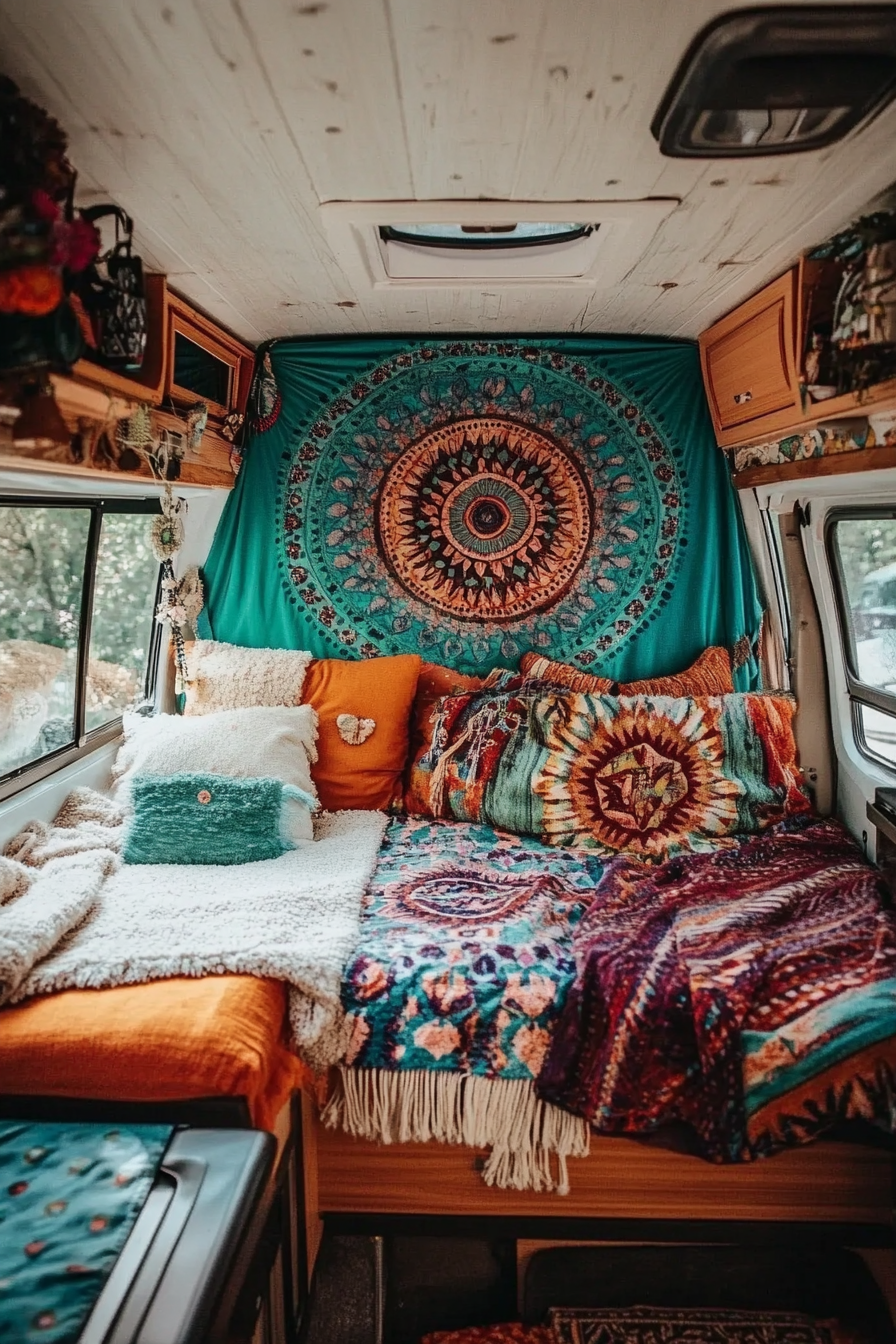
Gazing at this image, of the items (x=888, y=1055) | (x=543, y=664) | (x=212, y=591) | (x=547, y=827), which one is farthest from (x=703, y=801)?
(x=212, y=591)

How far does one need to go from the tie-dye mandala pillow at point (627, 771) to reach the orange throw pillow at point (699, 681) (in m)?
0.18

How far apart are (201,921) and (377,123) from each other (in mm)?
1723

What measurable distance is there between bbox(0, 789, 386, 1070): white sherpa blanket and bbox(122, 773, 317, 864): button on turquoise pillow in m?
0.04

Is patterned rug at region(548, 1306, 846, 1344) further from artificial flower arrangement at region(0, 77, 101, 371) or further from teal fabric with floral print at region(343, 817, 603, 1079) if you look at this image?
Answer: artificial flower arrangement at region(0, 77, 101, 371)

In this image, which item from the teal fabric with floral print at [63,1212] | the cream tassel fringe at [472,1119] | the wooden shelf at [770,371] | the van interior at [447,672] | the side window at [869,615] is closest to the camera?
the teal fabric with floral print at [63,1212]

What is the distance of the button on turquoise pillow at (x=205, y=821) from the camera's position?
247cm

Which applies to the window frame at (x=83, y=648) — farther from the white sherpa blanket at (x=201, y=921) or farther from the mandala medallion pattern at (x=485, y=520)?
the mandala medallion pattern at (x=485, y=520)

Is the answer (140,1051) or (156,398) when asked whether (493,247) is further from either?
(140,1051)

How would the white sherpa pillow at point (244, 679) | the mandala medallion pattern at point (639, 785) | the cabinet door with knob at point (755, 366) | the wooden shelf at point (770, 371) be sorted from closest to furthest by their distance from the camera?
the wooden shelf at point (770, 371)
the cabinet door with knob at point (755, 366)
the mandala medallion pattern at point (639, 785)
the white sherpa pillow at point (244, 679)

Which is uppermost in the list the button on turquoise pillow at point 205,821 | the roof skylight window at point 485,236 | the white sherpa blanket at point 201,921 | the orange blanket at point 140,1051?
the roof skylight window at point 485,236

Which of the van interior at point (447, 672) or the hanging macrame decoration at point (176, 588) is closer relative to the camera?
the van interior at point (447, 672)

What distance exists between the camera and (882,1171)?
1978mm

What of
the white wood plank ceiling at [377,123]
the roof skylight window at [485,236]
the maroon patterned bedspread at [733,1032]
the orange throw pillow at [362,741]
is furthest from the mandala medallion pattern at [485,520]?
the maroon patterned bedspread at [733,1032]

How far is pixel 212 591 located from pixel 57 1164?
2.24 m
